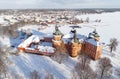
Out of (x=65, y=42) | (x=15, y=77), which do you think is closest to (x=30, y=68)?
(x=15, y=77)

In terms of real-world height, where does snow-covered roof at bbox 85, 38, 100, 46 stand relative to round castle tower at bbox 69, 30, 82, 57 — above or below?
above

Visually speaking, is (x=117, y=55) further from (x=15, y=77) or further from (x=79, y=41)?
(x=15, y=77)

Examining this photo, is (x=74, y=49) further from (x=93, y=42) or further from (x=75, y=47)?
(x=93, y=42)

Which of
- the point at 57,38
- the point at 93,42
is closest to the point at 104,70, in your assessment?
the point at 93,42

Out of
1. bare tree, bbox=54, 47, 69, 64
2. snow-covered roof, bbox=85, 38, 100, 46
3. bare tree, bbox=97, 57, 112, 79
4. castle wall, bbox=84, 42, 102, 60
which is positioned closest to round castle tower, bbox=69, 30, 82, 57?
castle wall, bbox=84, 42, 102, 60

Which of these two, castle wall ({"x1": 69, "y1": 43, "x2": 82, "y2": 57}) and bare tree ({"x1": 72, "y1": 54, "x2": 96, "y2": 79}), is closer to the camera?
bare tree ({"x1": 72, "y1": 54, "x2": 96, "y2": 79})

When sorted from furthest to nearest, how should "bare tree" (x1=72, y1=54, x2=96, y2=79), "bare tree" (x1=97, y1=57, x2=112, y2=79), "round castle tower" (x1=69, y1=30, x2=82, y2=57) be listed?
"round castle tower" (x1=69, y1=30, x2=82, y2=57), "bare tree" (x1=97, y1=57, x2=112, y2=79), "bare tree" (x1=72, y1=54, x2=96, y2=79)

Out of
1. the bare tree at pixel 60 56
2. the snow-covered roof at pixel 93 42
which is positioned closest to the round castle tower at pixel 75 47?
the bare tree at pixel 60 56

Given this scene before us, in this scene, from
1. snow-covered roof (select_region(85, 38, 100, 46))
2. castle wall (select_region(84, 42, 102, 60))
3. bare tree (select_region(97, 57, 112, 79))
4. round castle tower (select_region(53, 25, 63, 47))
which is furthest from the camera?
round castle tower (select_region(53, 25, 63, 47))

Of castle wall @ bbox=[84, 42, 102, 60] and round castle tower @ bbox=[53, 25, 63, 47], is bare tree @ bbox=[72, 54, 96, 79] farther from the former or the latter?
round castle tower @ bbox=[53, 25, 63, 47]

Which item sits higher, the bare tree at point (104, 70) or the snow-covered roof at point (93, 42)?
the snow-covered roof at point (93, 42)

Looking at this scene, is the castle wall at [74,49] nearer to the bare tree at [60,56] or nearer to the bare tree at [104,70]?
the bare tree at [60,56]

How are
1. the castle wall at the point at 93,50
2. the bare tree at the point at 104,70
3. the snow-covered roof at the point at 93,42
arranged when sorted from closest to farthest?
1. the bare tree at the point at 104,70
2. the snow-covered roof at the point at 93,42
3. the castle wall at the point at 93,50

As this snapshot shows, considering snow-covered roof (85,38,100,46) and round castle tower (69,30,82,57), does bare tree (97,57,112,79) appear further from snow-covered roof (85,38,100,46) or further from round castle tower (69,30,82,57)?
round castle tower (69,30,82,57)
